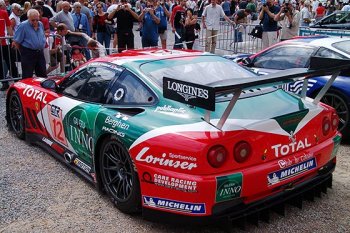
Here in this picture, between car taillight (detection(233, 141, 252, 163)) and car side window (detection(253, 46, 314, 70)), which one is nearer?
car taillight (detection(233, 141, 252, 163))

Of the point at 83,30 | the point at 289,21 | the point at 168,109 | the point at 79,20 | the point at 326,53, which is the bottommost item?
the point at 168,109

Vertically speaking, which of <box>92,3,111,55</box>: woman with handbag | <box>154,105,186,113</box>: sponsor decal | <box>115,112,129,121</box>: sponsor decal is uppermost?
<box>92,3,111,55</box>: woman with handbag

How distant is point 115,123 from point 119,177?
0.48m

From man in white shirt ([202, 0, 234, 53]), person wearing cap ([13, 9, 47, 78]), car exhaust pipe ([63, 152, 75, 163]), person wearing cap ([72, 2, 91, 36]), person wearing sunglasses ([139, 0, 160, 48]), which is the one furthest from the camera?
man in white shirt ([202, 0, 234, 53])

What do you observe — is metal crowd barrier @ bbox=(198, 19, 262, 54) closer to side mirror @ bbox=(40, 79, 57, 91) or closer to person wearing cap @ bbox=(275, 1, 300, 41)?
person wearing cap @ bbox=(275, 1, 300, 41)

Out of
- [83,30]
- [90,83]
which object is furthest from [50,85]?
[83,30]

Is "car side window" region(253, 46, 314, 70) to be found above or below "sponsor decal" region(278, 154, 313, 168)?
above

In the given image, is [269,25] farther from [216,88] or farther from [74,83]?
[216,88]

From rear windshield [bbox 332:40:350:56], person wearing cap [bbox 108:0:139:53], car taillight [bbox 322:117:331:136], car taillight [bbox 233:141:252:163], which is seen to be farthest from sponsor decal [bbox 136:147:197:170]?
person wearing cap [bbox 108:0:139:53]

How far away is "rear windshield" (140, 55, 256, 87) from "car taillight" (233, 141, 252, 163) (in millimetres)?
857

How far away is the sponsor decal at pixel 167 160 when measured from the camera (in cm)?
296

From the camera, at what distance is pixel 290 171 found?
326cm

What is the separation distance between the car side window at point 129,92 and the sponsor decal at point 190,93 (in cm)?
48

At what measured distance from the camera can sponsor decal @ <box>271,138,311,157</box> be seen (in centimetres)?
319
